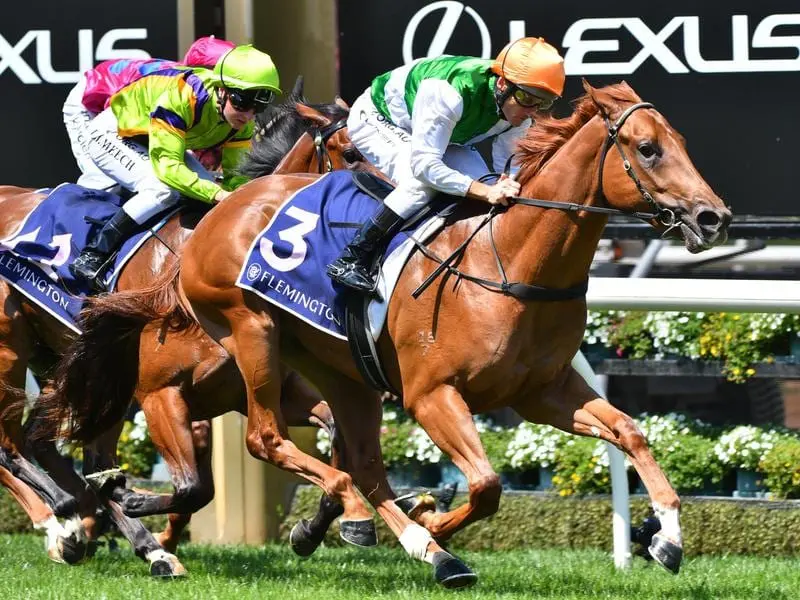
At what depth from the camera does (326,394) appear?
601cm

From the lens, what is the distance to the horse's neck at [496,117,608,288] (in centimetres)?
506

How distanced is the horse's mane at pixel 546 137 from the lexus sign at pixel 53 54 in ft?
9.54

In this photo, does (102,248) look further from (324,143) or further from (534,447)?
(534,447)

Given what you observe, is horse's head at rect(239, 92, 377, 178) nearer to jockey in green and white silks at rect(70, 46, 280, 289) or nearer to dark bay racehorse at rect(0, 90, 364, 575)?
A: dark bay racehorse at rect(0, 90, 364, 575)

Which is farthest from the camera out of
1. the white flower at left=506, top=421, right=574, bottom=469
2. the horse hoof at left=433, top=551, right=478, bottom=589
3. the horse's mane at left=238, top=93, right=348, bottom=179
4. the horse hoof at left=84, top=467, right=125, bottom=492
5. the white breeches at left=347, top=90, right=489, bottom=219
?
the white flower at left=506, top=421, right=574, bottom=469

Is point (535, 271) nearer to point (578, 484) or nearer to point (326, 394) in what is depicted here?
A: point (326, 394)

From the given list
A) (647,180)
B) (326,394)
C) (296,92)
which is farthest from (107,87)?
(647,180)

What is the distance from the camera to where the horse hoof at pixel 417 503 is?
5580mm

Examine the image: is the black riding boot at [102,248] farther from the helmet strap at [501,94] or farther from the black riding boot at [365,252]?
the helmet strap at [501,94]

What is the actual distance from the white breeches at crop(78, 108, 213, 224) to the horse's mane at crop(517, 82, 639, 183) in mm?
1747

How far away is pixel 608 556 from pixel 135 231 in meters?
2.49

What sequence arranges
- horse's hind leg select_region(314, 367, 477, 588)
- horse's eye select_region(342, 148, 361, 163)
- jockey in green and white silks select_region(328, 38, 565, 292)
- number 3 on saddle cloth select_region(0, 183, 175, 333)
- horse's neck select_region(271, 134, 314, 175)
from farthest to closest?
horse's neck select_region(271, 134, 314, 175)
horse's eye select_region(342, 148, 361, 163)
number 3 on saddle cloth select_region(0, 183, 175, 333)
horse's hind leg select_region(314, 367, 477, 588)
jockey in green and white silks select_region(328, 38, 565, 292)

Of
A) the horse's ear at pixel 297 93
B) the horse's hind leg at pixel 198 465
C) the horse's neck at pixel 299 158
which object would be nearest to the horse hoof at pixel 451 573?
the horse's hind leg at pixel 198 465

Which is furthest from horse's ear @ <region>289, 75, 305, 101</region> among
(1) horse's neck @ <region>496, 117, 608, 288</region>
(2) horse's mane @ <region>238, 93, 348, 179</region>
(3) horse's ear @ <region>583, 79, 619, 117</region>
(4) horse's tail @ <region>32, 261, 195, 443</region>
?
(3) horse's ear @ <region>583, 79, 619, 117</region>
